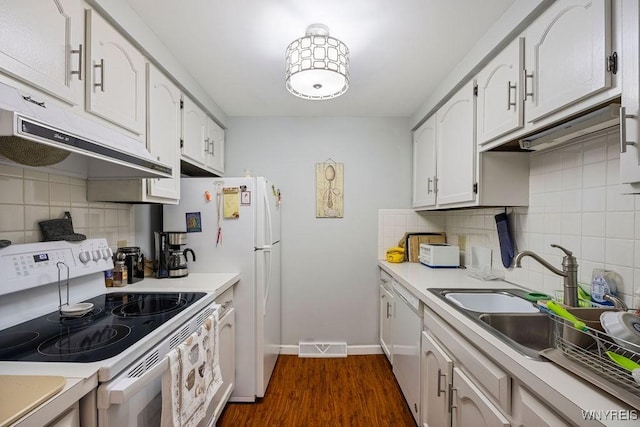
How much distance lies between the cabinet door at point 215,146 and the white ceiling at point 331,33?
31cm

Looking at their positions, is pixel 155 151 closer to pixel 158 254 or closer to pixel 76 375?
pixel 158 254

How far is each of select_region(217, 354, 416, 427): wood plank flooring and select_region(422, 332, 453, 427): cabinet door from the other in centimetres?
43

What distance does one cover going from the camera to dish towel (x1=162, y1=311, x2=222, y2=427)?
3.60ft

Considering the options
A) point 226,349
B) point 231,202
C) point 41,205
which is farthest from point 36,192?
point 226,349

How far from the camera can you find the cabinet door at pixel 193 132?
206 cm

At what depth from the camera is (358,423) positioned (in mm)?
1909

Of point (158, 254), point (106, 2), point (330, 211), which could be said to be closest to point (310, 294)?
point (330, 211)

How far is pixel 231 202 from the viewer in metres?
2.08

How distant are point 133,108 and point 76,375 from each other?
4.00 feet

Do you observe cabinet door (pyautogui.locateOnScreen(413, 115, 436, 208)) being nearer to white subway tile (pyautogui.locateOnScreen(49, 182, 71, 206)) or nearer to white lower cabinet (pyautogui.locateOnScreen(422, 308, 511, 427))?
white lower cabinet (pyautogui.locateOnScreen(422, 308, 511, 427))

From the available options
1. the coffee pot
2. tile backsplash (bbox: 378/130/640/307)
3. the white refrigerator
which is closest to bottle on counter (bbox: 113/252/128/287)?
the coffee pot

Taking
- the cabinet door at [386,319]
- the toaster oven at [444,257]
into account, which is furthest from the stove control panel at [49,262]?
the toaster oven at [444,257]

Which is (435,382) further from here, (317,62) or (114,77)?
(114,77)

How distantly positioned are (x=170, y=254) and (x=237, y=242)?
17.2 inches
